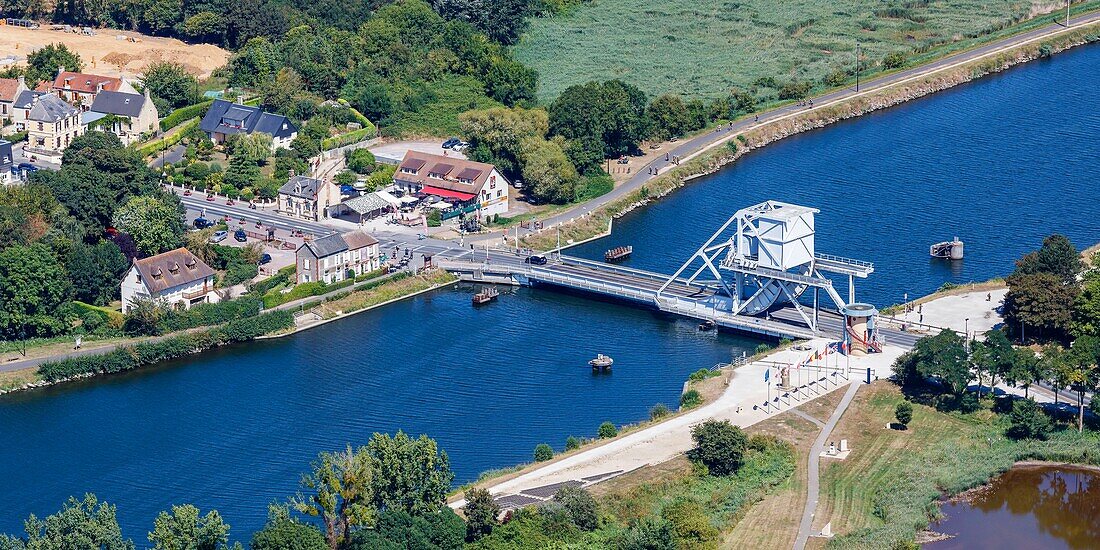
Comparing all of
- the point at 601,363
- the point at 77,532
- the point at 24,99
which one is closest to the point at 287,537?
the point at 77,532

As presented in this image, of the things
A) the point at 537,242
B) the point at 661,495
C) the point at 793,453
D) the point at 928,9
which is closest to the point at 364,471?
the point at 661,495

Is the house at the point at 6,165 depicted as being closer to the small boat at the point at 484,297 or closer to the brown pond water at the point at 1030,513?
the small boat at the point at 484,297

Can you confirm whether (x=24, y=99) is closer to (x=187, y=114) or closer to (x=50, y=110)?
(x=50, y=110)

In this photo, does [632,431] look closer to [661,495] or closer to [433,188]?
[661,495]

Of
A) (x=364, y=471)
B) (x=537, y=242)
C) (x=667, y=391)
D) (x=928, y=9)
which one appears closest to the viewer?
(x=364, y=471)

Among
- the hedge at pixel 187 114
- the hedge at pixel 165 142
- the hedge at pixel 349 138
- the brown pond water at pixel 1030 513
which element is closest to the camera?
the brown pond water at pixel 1030 513

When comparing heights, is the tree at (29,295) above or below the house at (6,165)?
below

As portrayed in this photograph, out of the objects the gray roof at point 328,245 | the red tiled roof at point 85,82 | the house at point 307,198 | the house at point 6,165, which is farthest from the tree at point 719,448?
the red tiled roof at point 85,82
